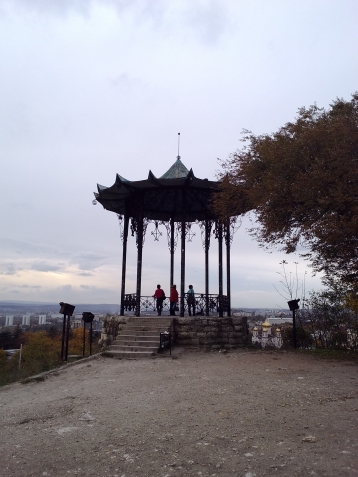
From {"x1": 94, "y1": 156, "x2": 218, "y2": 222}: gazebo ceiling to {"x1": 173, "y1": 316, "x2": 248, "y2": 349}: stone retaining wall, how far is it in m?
3.98

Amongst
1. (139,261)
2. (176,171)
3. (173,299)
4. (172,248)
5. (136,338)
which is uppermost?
(176,171)

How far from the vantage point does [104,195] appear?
1541 cm

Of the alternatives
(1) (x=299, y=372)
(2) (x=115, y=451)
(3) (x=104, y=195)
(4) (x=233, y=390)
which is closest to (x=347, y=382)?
(1) (x=299, y=372)

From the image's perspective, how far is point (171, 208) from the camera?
60.4 ft

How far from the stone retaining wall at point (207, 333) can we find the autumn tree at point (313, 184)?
381 centimetres

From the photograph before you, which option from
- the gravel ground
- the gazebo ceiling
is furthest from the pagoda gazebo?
the gravel ground

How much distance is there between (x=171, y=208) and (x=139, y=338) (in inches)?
303

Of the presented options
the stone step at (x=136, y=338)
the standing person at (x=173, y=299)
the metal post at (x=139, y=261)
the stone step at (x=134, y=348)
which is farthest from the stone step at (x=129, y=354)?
the standing person at (x=173, y=299)

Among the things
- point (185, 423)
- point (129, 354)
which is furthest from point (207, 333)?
point (185, 423)

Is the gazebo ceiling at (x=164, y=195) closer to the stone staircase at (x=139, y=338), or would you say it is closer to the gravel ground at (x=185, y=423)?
the stone staircase at (x=139, y=338)

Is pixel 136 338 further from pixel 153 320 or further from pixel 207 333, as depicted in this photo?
pixel 207 333

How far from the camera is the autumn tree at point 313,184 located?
9.09 metres

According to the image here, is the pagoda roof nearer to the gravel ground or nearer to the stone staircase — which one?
the stone staircase

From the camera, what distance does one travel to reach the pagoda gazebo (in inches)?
555
